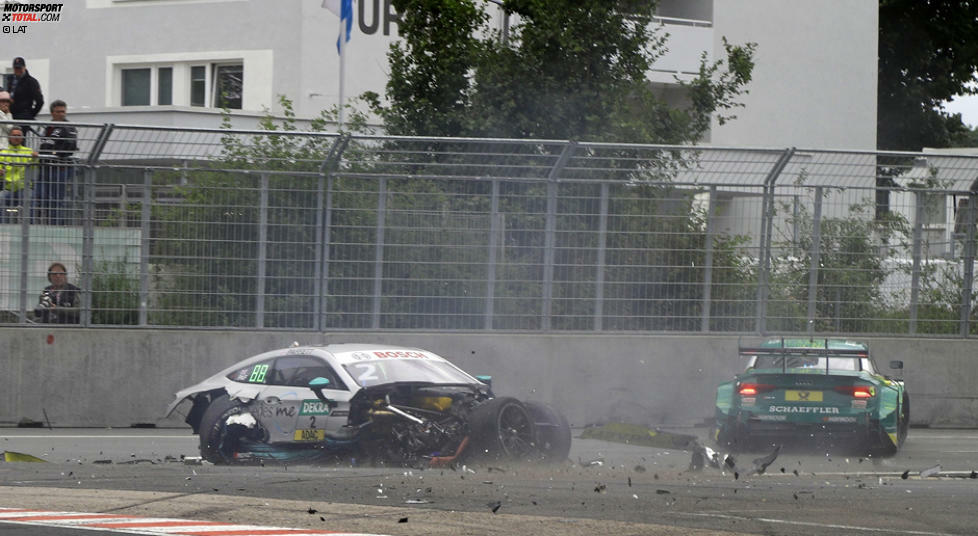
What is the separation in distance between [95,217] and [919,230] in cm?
980

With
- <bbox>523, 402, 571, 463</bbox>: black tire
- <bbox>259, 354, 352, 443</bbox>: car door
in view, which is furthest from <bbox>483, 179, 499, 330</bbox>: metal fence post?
<bbox>523, 402, 571, 463</bbox>: black tire

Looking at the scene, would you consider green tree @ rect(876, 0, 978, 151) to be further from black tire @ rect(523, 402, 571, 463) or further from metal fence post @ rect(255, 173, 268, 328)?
black tire @ rect(523, 402, 571, 463)

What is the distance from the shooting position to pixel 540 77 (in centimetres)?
1911

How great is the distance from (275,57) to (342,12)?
4200 mm

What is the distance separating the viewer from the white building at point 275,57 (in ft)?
102

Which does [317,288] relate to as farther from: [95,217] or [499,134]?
[499,134]

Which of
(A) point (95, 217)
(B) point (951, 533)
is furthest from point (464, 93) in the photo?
(B) point (951, 533)

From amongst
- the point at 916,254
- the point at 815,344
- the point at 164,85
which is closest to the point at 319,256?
the point at 815,344

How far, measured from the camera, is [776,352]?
12.7 metres

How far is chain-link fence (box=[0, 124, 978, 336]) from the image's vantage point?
1475 cm

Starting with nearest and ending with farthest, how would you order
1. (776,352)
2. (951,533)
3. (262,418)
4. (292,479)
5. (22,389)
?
(951,533) < (292,479) < (262,418) < (776,352) < (22,389)

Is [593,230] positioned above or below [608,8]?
below

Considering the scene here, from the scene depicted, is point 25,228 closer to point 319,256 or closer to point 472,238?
point 319,256

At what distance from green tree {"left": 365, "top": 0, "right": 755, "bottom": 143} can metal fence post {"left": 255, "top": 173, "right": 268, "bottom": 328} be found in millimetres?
4924
